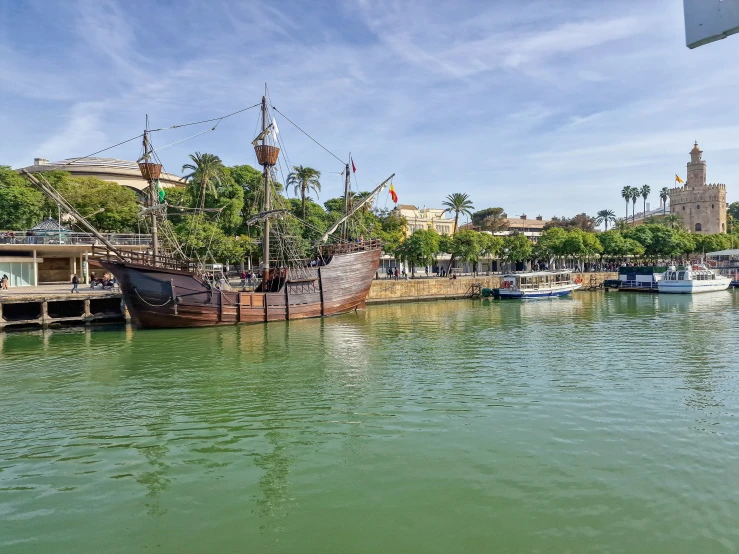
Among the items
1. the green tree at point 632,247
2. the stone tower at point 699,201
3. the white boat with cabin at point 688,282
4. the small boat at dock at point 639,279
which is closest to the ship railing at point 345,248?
the white boat with cabin at point 688,282

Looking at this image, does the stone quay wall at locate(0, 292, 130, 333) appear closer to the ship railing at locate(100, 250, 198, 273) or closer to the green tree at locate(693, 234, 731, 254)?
the ship railing at locate(100, 250, 198, 273)

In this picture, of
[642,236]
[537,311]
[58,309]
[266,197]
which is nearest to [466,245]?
[537,311]

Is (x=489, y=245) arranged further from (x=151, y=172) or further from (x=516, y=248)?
(x=151, y=172)

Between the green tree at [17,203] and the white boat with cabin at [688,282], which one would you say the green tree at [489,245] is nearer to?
the white boat with cabin at [688,282]

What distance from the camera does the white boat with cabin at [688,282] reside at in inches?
2537

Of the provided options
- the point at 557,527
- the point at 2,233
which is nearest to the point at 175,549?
the point at 557,527

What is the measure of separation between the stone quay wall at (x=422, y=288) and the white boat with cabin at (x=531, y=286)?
3510mm

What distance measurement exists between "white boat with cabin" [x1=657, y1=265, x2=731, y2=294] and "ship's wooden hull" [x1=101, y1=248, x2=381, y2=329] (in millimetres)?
42677

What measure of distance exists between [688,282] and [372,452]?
64.7m

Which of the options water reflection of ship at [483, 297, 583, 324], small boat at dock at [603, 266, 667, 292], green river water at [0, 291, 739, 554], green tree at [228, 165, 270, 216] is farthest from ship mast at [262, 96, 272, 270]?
small boat at dock at [603, 266, 667, 292]

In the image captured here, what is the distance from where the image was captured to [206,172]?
54.3 metres

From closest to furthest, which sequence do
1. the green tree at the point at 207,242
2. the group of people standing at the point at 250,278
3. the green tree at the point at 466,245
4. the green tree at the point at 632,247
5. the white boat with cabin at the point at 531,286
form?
the group of people standing at the point at 250,278 → the green tree at the point at 207,242 → the white boat with cabin at the point at 531,286 → the green tree at the point at 466,245 → the green tree at the point at 632,247

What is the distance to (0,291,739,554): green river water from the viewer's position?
28.0ft

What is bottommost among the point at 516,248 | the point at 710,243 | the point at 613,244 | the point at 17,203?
the point at 516,248
